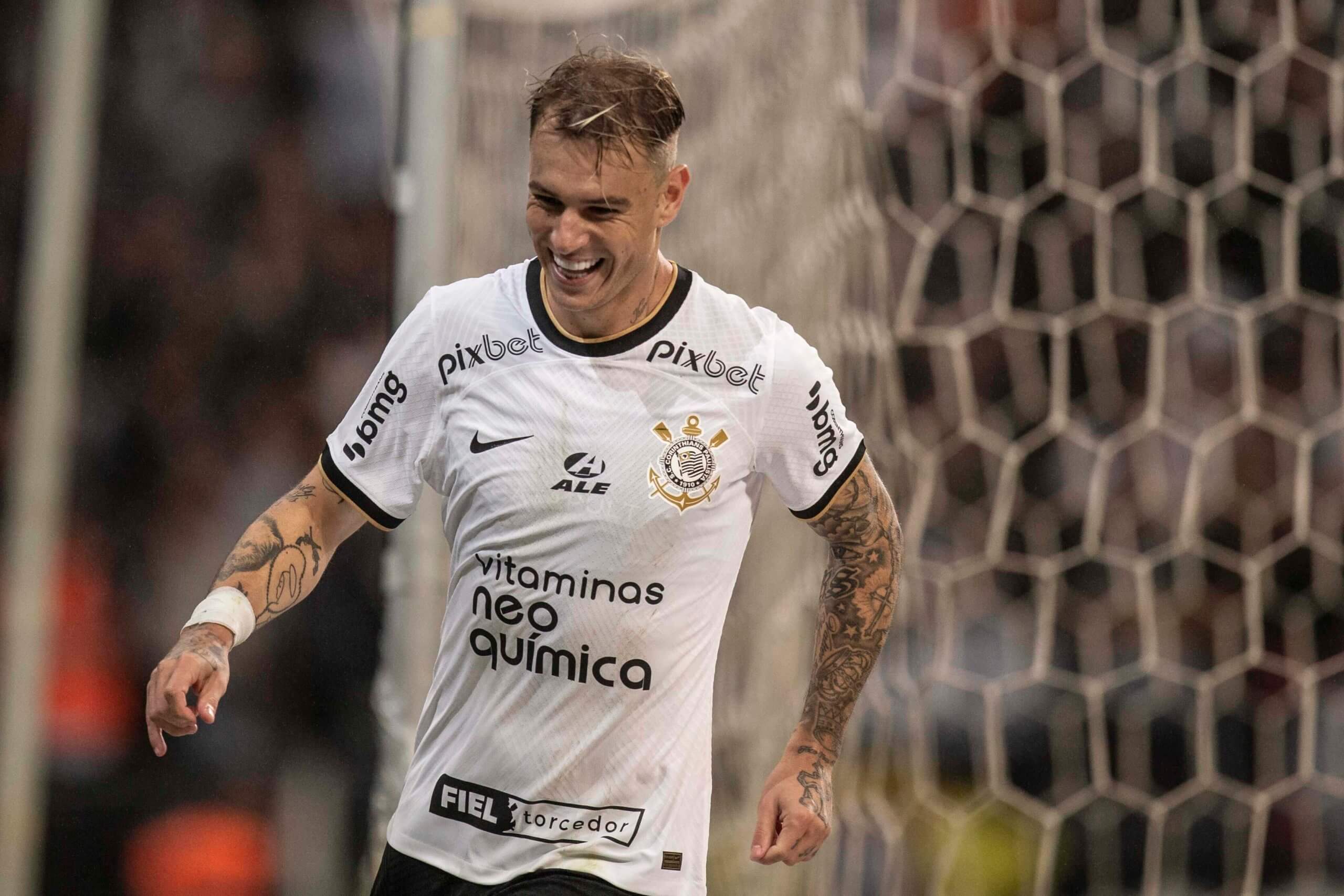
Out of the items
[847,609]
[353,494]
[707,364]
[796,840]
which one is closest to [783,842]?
A: [796,840]

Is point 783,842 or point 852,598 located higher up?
point 852,598

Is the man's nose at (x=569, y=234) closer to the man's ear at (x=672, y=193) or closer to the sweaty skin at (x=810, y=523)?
the sweaty skin at (x=810, y=523)

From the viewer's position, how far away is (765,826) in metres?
1.77

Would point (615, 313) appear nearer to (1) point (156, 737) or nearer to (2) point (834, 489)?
(2) point (834, 489)

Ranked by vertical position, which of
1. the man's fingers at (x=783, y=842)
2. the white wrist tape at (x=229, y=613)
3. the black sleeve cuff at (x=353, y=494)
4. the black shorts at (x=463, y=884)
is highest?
the black sleeve cuff at (x=353, y=494)

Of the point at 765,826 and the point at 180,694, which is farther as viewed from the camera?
the point at 765,826

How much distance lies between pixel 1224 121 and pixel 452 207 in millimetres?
2475

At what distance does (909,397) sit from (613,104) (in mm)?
2427

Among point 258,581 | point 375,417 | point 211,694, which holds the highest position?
point 375,417

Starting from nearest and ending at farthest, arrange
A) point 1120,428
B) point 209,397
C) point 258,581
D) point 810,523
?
point 258,581 < point 810,523 < point 209,397 < point 1120,428

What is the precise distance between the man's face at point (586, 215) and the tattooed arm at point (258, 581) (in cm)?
45

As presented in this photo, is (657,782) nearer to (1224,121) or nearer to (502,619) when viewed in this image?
(502,619)

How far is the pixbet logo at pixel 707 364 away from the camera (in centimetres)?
185

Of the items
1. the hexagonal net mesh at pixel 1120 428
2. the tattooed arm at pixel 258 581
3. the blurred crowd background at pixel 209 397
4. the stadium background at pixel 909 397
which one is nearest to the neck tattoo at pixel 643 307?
the tattooed arm at pixel 258 581
